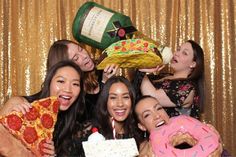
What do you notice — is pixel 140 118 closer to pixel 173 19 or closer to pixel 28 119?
pixel 28 119

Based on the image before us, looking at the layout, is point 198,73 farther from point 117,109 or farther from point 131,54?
point 117,109

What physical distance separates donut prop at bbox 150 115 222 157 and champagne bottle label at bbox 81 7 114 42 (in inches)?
26.0

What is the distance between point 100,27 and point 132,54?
0.27 metres

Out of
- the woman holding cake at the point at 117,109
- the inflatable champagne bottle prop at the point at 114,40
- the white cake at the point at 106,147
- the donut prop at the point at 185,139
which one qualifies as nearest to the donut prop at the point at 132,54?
the inflatable champagne bottle prop at the point at 114,40

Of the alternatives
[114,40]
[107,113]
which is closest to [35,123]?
[107,113]

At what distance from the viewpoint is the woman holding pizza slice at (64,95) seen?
186 centimetres

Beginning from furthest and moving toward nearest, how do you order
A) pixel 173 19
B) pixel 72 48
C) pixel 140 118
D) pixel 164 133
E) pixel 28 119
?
pixel 173 19 < pixel 72 48 < pixel 140 118 < pixel 164 133 < pixel 28 119

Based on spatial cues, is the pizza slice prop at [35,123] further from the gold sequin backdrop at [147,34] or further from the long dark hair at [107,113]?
the gold sequin backdrop at [147,34]

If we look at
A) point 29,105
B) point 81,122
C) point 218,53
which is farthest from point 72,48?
point 218,53

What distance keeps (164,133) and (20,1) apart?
58.0 inches

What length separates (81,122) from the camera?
2.06m

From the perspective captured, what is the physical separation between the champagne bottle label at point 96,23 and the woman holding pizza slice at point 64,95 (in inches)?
11.8

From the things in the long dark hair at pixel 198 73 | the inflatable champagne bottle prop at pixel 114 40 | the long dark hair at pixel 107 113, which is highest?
the inflatable champagne bottle prop at pixel 114 40

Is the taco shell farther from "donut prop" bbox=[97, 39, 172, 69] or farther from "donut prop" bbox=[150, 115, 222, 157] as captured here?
"donut prop" bbox=[150, 115, 222, 157]
